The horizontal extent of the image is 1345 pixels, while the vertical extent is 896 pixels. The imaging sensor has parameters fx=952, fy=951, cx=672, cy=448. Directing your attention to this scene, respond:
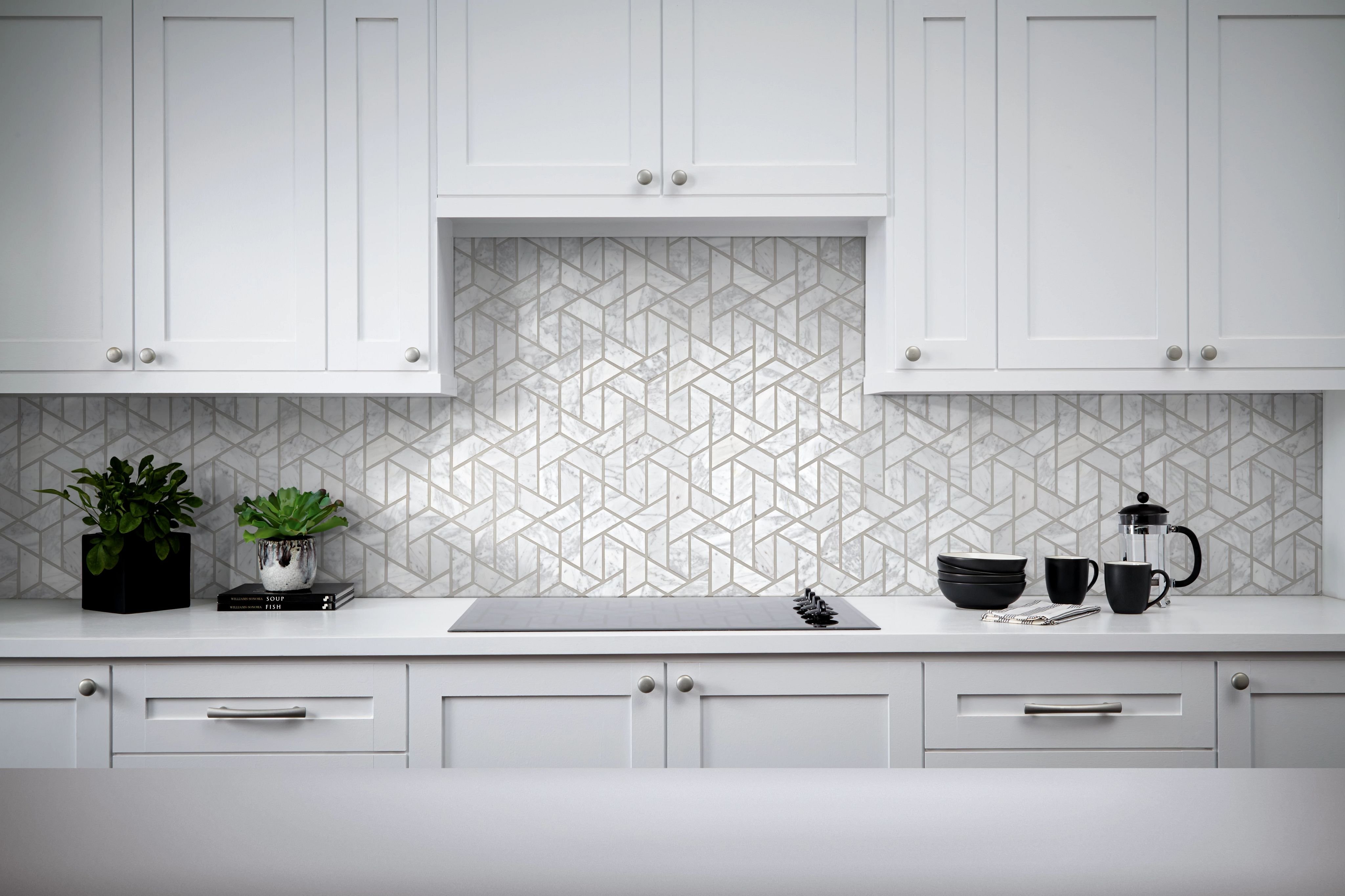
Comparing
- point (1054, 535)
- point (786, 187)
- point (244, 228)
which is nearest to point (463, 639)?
point (244, 228)

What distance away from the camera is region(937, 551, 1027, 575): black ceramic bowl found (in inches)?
84.4

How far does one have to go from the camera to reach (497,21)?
2.09 metres

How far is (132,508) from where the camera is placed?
7.00 ft

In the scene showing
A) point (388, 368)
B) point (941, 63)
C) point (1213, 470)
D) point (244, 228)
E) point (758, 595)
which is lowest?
point (758, 595)

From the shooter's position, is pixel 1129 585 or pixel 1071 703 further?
pixel 1129 585

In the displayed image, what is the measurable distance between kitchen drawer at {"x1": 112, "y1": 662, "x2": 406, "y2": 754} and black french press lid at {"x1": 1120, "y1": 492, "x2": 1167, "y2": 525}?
66.6 inches

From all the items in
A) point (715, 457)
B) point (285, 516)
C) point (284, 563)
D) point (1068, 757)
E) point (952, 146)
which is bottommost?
point (1068, 757)

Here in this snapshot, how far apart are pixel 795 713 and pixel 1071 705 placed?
55cm

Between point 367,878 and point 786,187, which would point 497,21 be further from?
point 367,878

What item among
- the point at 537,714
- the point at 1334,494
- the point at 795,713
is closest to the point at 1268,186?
A: the point at 1334,494

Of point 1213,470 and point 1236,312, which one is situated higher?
point 1236,312

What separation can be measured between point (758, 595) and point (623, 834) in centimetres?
206

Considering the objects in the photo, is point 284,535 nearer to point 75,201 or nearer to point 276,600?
point 276,600

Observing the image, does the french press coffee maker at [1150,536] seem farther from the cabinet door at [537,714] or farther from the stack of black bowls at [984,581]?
the cabinet door at [537,714]
